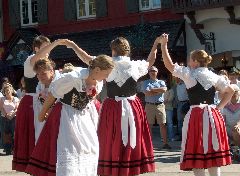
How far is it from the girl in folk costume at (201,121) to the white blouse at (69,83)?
1.81 metres

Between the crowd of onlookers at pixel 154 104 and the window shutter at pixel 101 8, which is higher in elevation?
the window shutter at pixel 101 8

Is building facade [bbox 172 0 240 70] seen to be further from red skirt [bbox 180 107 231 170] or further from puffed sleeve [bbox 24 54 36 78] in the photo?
puffed sleeve [bbox 24 54 36 78]

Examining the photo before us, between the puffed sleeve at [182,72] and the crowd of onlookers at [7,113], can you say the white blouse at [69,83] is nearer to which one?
the puffed sleeve at [182,72]

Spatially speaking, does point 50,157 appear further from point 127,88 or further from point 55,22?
point 55,22

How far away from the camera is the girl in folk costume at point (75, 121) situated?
6.27 m

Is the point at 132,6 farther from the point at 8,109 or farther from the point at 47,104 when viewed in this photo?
the point at 47,104

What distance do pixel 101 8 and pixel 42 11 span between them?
2.42m

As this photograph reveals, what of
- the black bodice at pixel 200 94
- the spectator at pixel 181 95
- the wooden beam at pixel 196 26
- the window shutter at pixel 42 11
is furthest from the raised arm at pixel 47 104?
the window shutter at pixel 42 11

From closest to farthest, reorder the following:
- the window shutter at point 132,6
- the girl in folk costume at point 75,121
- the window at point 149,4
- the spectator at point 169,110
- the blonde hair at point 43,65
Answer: the girl in folk costume at point 75,121 → the blonde hair at point 43,65 → the spectator at point 169,110 → the window at point 149,4 → the window shutter at point 132,6

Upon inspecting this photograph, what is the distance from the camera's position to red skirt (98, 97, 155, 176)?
312 inches

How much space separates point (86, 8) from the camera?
79.3 ft

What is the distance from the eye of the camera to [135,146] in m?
8.00

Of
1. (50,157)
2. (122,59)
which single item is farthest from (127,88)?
(50,157)

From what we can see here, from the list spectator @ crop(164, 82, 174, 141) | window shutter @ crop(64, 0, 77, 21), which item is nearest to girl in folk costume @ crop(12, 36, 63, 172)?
spectator @ crop(164, 82, 174, 141)
